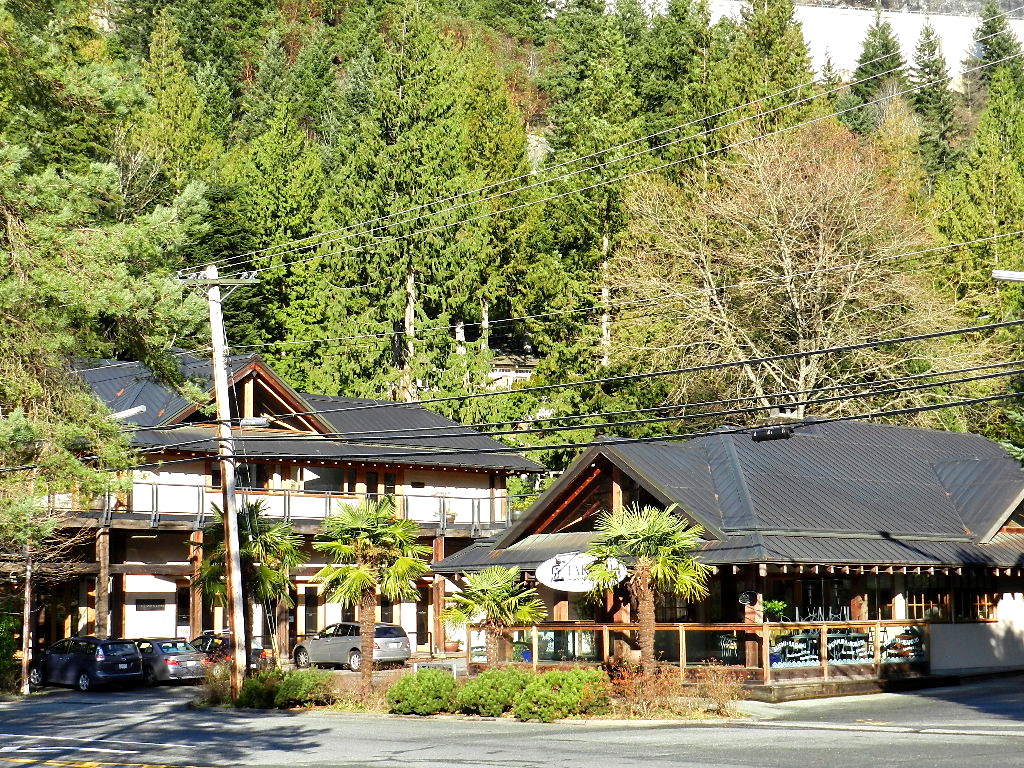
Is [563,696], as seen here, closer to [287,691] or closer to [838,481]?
[287,691]

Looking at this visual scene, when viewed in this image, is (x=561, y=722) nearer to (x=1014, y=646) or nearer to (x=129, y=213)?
(x=1014, y=646)

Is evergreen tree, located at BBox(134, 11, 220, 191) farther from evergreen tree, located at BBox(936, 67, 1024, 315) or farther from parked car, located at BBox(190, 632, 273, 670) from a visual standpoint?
evergreen tree, located at BBox(936, 67, 1024, 315)

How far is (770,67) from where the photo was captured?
206ft

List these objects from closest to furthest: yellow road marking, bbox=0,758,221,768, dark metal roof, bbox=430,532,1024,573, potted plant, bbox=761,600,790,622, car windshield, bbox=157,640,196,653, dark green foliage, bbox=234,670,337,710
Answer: yellow road marking, bbox=0,758,221,768 < dark green foliage, bbox=234,670,337,710 < dark metal roof, bbox=430,532,1024,573 < potted plant, bbox=761,600,790,622 < car windshield, bbox=157,640,196,653

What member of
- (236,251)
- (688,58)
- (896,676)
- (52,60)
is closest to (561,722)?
(896,676)

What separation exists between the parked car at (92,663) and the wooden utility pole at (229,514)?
714 centimetres

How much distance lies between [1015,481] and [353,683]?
58.9ft

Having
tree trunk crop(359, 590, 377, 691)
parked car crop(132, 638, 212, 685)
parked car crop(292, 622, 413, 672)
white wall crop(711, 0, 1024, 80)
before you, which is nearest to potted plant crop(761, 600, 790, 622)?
tree trunk crop(359, 590, 377, 691)

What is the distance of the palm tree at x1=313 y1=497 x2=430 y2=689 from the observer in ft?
95.3

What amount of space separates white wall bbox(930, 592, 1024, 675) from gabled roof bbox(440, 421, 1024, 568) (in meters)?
1.80

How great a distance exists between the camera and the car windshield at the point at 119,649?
36.2 metres

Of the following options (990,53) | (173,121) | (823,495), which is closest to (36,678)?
(823,495)

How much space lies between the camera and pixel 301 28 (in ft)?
319

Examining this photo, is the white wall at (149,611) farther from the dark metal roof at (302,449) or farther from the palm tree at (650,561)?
the palm tree at (650,561)
